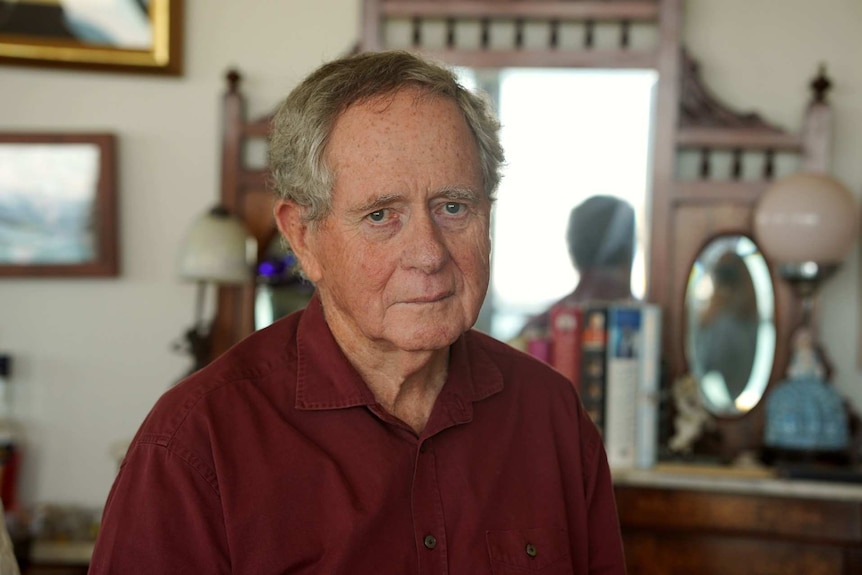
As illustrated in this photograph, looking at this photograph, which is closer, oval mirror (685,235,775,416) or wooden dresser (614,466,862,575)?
wooden dresser (614,466,862,575)

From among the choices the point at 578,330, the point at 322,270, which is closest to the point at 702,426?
the point at 578,330

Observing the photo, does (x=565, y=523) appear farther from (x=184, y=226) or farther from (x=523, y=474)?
(x=184, y=226)

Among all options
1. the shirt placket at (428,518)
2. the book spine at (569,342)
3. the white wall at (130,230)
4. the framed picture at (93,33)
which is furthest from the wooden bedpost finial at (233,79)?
the shirt placket at (428,518)

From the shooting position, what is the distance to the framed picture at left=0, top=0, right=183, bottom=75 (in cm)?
272

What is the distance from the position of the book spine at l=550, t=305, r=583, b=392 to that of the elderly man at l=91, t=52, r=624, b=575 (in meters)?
1.08

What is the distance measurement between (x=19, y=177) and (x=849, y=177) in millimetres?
2365

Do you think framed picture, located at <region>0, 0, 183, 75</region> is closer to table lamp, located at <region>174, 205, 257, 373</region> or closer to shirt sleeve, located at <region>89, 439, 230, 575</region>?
table lamp, located at <region>174, 205, 257, 373</region>

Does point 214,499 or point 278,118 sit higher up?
point 278,118

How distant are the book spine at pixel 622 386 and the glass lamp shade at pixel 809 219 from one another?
434mm

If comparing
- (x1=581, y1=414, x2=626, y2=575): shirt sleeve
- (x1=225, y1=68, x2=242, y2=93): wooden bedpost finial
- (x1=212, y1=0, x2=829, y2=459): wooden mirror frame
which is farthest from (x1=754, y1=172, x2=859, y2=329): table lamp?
(x1=225, y1=68, x2=242, y2=93): wooden bedpost finial

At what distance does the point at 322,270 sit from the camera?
131cm

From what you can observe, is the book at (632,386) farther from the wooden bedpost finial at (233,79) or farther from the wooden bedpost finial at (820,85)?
the wooden bedpost finial at (233,79)

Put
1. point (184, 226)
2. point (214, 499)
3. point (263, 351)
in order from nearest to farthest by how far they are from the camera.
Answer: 1. point (214, 499)
2. point (263, 351)
3. point (184, 226)

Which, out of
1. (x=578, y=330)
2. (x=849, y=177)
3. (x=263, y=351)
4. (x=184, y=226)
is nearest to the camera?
(x=263, y=351)
